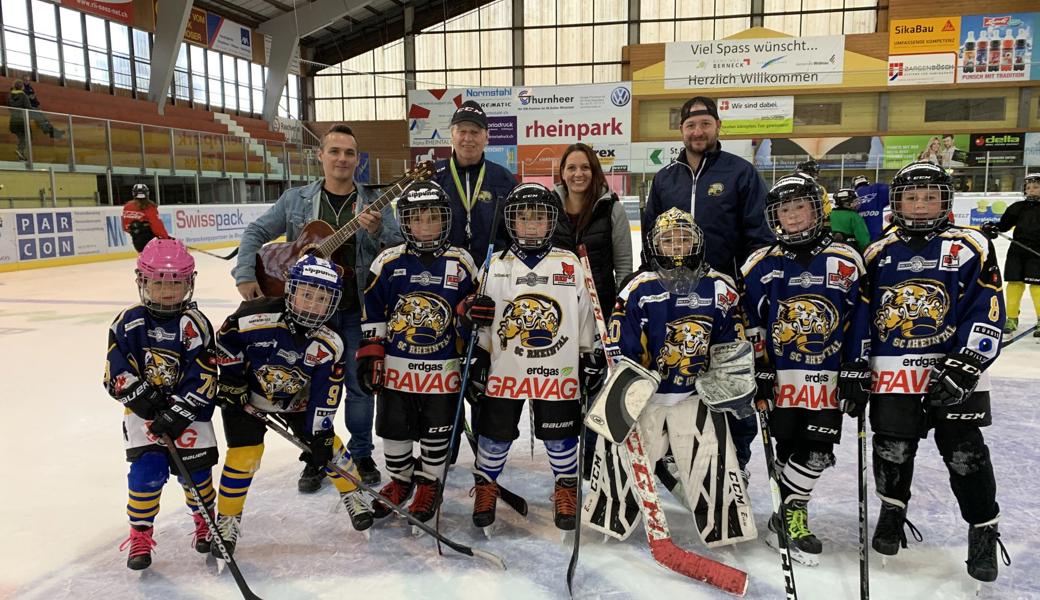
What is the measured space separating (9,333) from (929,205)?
6230mm

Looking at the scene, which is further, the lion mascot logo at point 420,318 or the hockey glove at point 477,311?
the lion mascot logo at point 420,318

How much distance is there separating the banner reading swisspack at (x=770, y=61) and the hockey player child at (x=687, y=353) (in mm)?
18071

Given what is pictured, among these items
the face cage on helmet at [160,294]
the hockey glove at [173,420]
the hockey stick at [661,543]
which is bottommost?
the hockey stick at [661,543]

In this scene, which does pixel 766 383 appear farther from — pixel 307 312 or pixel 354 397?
pixel 354 397

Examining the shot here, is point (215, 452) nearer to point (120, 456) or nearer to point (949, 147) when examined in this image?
point (120, 456)

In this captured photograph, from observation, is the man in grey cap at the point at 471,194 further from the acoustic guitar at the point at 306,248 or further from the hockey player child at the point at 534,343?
the hockey player child at the point at 534,343

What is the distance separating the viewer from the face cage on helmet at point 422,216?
7.68 ft

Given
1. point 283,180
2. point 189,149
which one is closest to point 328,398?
point 189,149

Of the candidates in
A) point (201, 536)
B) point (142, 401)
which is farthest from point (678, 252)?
point (201, 536)

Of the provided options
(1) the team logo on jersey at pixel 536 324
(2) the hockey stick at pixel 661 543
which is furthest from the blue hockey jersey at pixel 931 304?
(1) the team logo on jersey at pixel 536 324

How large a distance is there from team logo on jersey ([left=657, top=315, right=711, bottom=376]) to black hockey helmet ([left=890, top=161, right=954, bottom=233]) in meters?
0.66

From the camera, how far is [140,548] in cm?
210

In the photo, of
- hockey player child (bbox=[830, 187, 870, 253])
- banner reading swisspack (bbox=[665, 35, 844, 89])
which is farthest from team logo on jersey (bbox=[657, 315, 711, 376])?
banner reading swisspack (bbox=[665, 35, 844, 89])

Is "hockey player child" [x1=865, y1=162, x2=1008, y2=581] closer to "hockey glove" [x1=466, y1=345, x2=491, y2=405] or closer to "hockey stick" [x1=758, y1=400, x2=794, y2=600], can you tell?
"hockey stick" [x1=758, y1=400, x2=794, y2=600]
